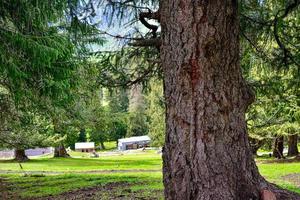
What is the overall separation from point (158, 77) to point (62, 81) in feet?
5.36

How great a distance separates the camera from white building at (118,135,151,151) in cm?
6456

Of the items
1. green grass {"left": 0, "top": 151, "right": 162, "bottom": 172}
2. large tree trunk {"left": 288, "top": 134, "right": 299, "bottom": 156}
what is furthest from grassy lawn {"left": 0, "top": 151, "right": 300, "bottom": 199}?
large tree trunk {"left": 288, "top": 134, "right": 299, "bottom": 156}

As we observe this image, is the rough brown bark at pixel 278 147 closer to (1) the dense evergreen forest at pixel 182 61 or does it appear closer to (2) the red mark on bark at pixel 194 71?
(1) the dense evergreen forest at pixel 182 61

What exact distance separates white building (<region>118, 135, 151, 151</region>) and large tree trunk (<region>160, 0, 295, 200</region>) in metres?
59.6

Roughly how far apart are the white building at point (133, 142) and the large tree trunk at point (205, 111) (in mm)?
59579

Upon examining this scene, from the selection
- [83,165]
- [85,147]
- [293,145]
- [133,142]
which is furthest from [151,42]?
[133,142]

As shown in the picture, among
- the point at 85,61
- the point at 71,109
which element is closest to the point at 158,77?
the point at 85,61

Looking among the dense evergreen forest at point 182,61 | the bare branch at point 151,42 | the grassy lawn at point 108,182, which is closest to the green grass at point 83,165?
the grassy lawn at point 108,182

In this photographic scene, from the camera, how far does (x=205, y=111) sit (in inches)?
122

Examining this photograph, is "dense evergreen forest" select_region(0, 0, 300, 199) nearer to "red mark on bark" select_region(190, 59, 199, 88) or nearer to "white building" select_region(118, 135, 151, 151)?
"red mark on bark" select_region(190, 59, 199, 88)

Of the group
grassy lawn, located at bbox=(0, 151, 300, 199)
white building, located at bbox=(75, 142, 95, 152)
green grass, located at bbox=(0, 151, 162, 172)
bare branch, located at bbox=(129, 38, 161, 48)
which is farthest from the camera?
white building, located at bbox=(75, 142, 95, 152)

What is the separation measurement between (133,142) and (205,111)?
208ft

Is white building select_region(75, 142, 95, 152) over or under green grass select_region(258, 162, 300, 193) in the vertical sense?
under

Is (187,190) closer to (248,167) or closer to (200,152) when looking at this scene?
(200,152)
